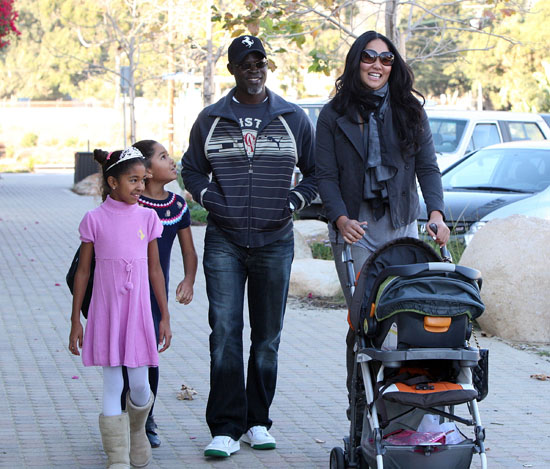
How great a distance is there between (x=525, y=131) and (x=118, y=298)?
498 inches

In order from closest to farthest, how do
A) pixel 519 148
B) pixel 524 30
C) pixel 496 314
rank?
pixel 496 314 → pixel 519 148 → pixel 524 30

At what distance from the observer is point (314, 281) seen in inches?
400

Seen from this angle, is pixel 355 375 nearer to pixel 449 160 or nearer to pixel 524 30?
pixel 449 160

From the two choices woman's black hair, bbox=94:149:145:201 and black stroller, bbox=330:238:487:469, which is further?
woman's black hair, bbox=94:149:145:201

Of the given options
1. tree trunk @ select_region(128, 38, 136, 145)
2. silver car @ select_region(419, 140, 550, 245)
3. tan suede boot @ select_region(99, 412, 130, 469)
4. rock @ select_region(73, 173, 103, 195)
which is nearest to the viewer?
tan suede boot @ select_region(99, 412, 130, 469)

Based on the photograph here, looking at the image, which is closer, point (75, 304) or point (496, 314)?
point (75, 304)

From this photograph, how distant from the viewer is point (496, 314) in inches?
328

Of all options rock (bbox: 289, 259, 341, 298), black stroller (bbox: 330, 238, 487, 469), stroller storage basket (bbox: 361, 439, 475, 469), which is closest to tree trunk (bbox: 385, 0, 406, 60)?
rock (bbox: 289, 259, 341, 298)

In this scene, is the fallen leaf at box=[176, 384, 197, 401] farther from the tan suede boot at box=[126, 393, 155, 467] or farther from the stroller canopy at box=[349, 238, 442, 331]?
the stroller canopy at box=[349, 238, 442, 331]

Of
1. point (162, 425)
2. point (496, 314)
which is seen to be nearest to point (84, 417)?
point (162, 425)

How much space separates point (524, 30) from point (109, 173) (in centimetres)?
4356

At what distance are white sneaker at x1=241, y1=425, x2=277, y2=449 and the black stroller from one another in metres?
1.05

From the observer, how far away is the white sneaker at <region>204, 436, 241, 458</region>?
507cm

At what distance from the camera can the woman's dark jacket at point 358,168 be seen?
4.72 m
